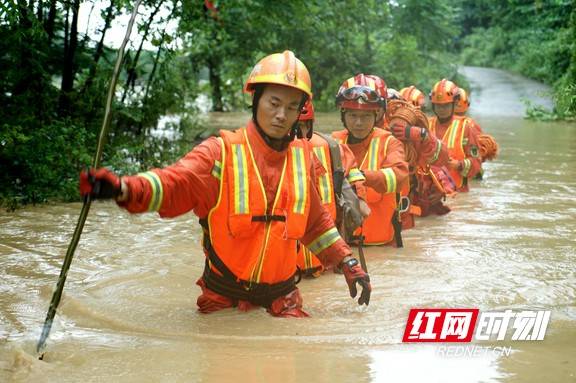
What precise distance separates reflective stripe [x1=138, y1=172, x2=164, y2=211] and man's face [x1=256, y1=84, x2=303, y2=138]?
2.53ft

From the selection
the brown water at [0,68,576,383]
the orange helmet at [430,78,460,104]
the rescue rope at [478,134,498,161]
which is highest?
the orange helmet at [430,78,460,104]

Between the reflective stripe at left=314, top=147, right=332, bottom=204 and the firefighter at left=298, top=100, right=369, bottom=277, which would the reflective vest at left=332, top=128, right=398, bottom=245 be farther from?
the reflective stripe at left=314, top=147, right=332, bottom=204

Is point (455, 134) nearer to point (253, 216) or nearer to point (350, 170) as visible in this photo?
point (350, 170)

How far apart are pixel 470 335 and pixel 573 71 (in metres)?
15.2

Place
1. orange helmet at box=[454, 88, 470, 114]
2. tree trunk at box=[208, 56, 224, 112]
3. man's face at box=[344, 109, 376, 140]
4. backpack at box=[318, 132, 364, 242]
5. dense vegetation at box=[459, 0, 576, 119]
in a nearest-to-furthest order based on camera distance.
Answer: backpack at box=[318, 132, 364, 242]
man's face at box=[344, 109, 376, 140]
orange helmet at box=[454, 88, 470, 114]
tree trunk at box=[208, 56, 224, 112]
dense vegetation at box=[459, 0, 576, 119]

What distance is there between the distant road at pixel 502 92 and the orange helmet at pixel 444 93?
16.1 m

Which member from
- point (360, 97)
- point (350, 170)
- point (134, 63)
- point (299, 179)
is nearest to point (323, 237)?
point (299, 179)

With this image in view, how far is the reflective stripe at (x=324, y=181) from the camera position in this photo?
6.32 meters

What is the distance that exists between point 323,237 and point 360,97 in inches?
107

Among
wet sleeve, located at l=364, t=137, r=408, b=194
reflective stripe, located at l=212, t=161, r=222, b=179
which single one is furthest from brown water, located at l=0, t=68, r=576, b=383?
reflective stripe, located at l=212, t=161, r=222, b=179

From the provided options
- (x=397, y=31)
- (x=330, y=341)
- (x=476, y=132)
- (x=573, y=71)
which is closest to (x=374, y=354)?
(x=330, y=341)

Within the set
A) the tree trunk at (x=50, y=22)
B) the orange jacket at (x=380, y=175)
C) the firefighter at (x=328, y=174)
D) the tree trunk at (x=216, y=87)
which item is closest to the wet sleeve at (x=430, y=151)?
the orange jacket at (x=380, y=175)

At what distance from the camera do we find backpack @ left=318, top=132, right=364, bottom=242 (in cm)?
607

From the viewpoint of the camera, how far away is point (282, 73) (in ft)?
15.1
